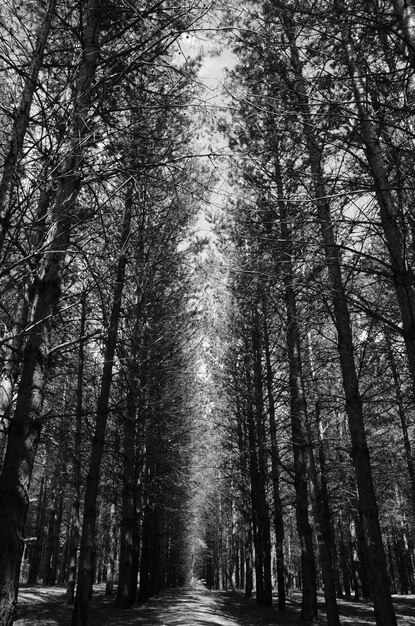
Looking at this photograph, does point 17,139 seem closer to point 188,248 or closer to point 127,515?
point 188,248

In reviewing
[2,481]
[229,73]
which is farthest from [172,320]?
[2,481]

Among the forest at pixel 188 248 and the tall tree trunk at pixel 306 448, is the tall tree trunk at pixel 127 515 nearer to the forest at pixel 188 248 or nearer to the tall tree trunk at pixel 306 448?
the forest at pixel 188 248

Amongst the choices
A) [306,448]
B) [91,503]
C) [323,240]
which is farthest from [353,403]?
[91,503]

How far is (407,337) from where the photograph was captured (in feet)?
12.2

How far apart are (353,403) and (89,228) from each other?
13.9ft

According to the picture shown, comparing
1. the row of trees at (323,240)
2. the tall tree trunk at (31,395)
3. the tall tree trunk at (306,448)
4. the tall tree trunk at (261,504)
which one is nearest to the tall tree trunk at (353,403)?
the row of trees at (323,240)

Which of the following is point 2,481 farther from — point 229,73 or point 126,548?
point 126,548

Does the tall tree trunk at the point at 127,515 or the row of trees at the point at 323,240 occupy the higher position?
the row of trees at the point at 323,240

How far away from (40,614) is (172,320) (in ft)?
22.6

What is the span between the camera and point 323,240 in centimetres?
605

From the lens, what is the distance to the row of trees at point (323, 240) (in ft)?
12.2

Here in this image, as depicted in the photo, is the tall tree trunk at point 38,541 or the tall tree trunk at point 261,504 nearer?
the tall tree trunk at point 261,504

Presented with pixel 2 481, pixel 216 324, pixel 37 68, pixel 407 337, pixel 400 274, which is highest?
pixel 216 324

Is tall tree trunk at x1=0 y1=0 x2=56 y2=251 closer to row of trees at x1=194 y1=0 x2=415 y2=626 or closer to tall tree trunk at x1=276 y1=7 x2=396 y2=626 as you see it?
row of trees at x1=194 y1=0 x2=415 y2=626
